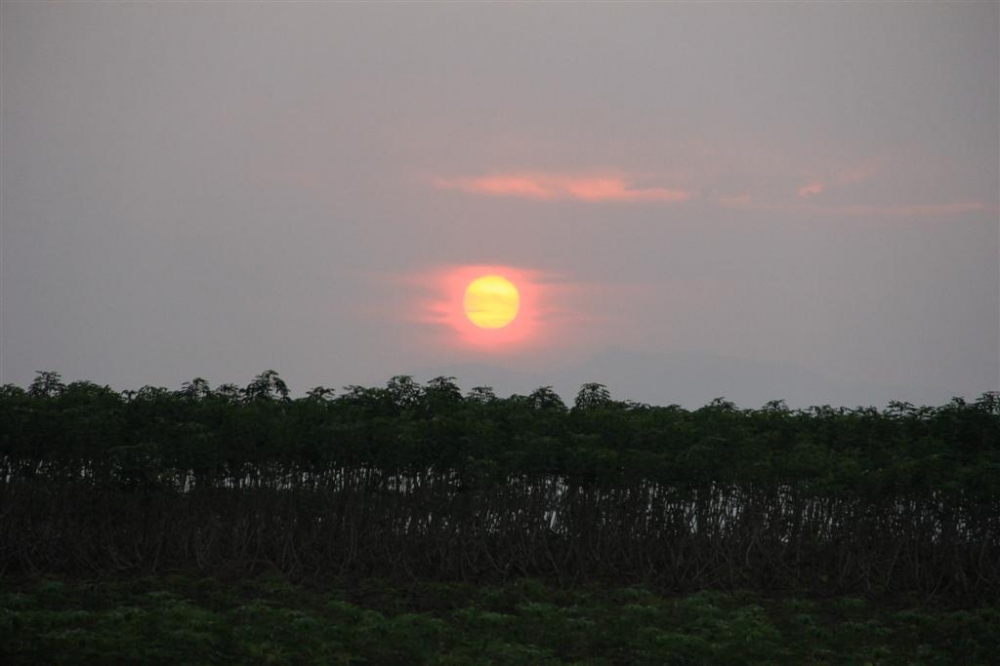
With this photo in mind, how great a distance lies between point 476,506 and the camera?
61.4 feet

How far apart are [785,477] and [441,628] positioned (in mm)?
6677

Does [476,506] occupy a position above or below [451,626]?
above

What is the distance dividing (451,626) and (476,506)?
120 inches

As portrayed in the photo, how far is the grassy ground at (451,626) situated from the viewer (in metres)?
14.2

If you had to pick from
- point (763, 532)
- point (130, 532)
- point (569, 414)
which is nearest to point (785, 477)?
point (763, 532)

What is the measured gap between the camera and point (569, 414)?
20.3 m

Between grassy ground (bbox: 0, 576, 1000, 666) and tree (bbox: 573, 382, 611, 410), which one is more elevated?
tree (bbox: 573, 382, 611, 410)

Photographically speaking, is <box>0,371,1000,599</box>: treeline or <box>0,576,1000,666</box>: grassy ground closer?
<box>0,576,1000,666</box>: grassy ground

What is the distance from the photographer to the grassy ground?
46.7 feet

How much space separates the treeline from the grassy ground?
80 centimetres

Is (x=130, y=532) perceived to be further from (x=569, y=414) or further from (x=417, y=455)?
(x=569, y=414)

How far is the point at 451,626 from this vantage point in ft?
52.4

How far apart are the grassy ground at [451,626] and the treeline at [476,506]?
803 millimetres

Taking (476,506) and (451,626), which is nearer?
(451,626)
